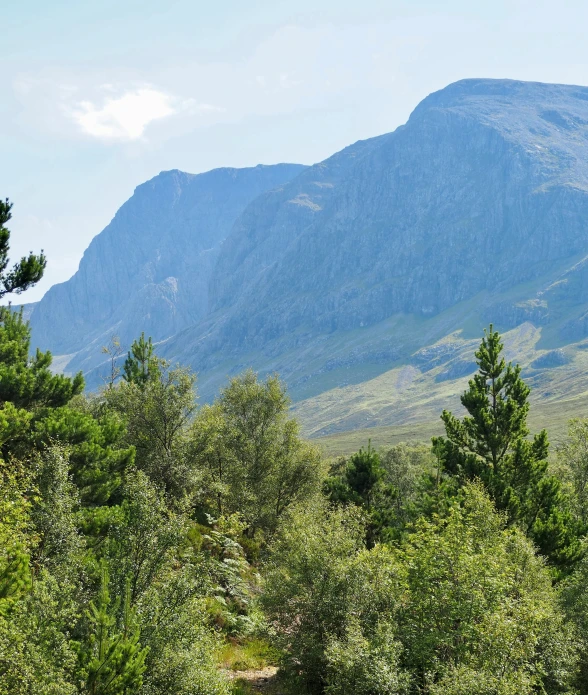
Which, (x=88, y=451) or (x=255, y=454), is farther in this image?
(x=255, y=454)

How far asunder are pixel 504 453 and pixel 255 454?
69.8 ft

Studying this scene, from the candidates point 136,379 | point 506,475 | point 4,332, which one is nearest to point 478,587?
point 506,475

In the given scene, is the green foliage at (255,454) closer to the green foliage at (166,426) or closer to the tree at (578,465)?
the green foliage at (166,426)

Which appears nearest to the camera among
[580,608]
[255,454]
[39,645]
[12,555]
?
[39,645]

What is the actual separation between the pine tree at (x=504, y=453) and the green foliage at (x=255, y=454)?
43.8ft

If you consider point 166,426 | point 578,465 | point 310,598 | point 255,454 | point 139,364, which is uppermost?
point 139,364

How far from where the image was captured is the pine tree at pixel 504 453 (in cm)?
3856

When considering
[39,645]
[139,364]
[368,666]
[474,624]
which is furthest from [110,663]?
[139,364]

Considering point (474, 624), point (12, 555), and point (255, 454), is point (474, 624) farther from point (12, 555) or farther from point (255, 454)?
point (255, 454)

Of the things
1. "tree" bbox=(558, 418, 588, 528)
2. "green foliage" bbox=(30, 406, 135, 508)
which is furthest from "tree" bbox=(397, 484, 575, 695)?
"tree" bbox=(558, 418, 588, 528)

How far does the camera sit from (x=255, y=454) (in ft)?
154

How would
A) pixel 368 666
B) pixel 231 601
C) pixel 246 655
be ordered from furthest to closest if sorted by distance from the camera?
pixel 231 601, pixel 246 655, pixel 368 666

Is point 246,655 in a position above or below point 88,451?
below

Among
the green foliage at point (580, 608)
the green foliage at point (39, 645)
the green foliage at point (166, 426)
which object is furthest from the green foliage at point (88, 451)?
the green foliage at point (580, 608)
